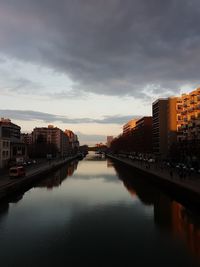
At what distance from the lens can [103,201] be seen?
43281 mm

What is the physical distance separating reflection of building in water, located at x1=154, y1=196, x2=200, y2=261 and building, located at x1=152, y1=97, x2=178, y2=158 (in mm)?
91840

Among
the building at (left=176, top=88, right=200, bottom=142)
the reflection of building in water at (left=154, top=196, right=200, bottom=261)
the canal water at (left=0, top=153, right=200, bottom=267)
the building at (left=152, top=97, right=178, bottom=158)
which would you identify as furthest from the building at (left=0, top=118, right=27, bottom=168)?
the building at (left=152, top=97, right=178, bottom=158)

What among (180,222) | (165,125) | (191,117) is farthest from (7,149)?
(165,125)

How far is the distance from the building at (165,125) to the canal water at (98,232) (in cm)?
8822

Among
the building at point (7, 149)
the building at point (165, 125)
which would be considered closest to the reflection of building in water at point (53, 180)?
Result: the building at point (7, 149)

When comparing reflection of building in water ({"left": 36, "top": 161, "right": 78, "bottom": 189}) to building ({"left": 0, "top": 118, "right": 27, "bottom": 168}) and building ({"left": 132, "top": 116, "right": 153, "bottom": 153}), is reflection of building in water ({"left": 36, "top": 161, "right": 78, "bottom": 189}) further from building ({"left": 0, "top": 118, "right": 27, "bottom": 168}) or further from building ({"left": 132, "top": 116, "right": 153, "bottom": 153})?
building ({"left": 132, "top": 116, "right": 153, "bottom": 153})

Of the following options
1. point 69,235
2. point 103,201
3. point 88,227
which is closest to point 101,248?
point 69,235

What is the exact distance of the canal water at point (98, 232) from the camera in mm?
21156

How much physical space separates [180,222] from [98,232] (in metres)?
9.33

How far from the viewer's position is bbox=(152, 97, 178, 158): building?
430ft

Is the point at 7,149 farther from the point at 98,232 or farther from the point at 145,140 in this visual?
the point at 145,140

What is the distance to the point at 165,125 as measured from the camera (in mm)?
137250

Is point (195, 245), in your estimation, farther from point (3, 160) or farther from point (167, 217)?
point (3, 160)

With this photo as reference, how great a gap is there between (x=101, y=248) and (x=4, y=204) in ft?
68.3
